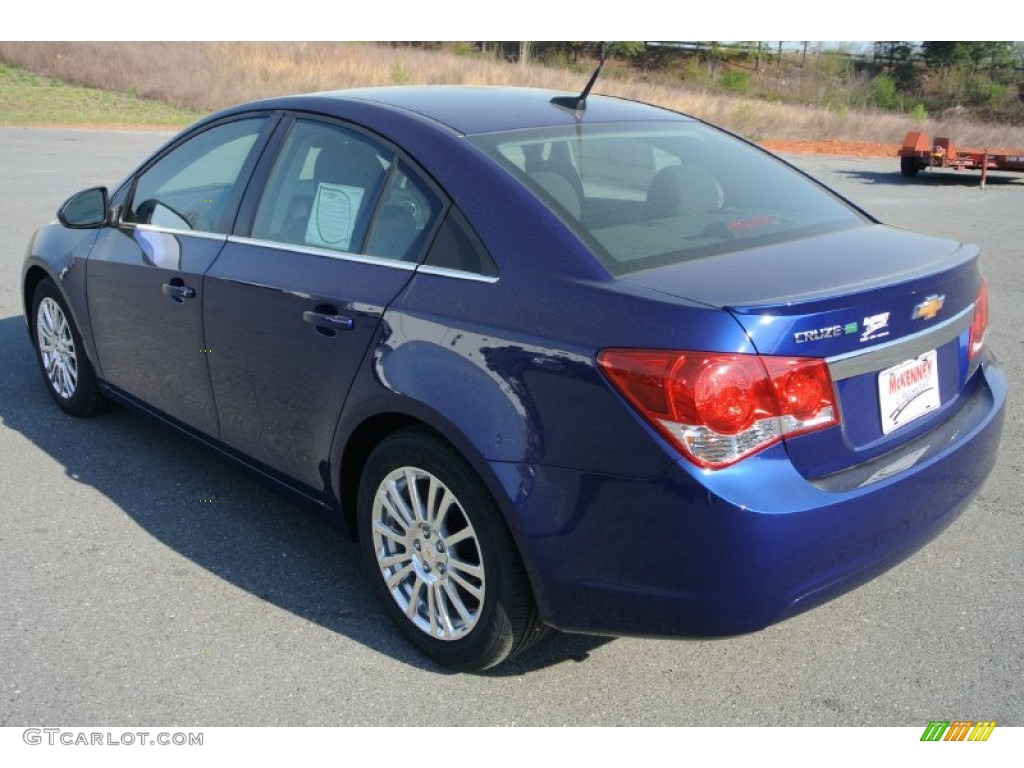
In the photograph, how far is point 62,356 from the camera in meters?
5.34

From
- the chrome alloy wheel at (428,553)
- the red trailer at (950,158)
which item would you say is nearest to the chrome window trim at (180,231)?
the chrome alloy wheel at (428,553)

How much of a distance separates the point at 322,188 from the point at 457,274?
0.87 meters


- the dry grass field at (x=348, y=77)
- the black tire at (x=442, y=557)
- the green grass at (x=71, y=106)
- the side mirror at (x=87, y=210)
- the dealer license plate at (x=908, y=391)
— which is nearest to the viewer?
the dealer license plate at (x=908, y=391)

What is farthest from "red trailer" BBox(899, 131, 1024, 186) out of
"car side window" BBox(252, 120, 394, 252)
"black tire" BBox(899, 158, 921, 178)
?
"car side window" BBox(252, 120, 394, 252)

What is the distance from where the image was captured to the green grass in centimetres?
3003

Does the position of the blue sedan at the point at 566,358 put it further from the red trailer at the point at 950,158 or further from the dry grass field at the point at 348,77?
the dry grass field at the point at 348,77

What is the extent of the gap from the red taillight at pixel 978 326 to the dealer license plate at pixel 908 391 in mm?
334

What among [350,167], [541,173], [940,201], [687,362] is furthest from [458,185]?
[940,201]

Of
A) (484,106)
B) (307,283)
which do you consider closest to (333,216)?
(307,283)

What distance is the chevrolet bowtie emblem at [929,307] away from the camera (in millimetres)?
2861

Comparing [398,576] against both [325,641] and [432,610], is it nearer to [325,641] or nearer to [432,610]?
[432,610]

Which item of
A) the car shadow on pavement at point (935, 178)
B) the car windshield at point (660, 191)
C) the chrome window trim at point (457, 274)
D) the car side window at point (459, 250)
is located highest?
the car windshield at point (660, 191)

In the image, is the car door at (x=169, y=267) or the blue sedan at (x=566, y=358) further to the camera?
the car door at (x=169, y=267)

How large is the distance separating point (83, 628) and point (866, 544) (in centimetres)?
249
